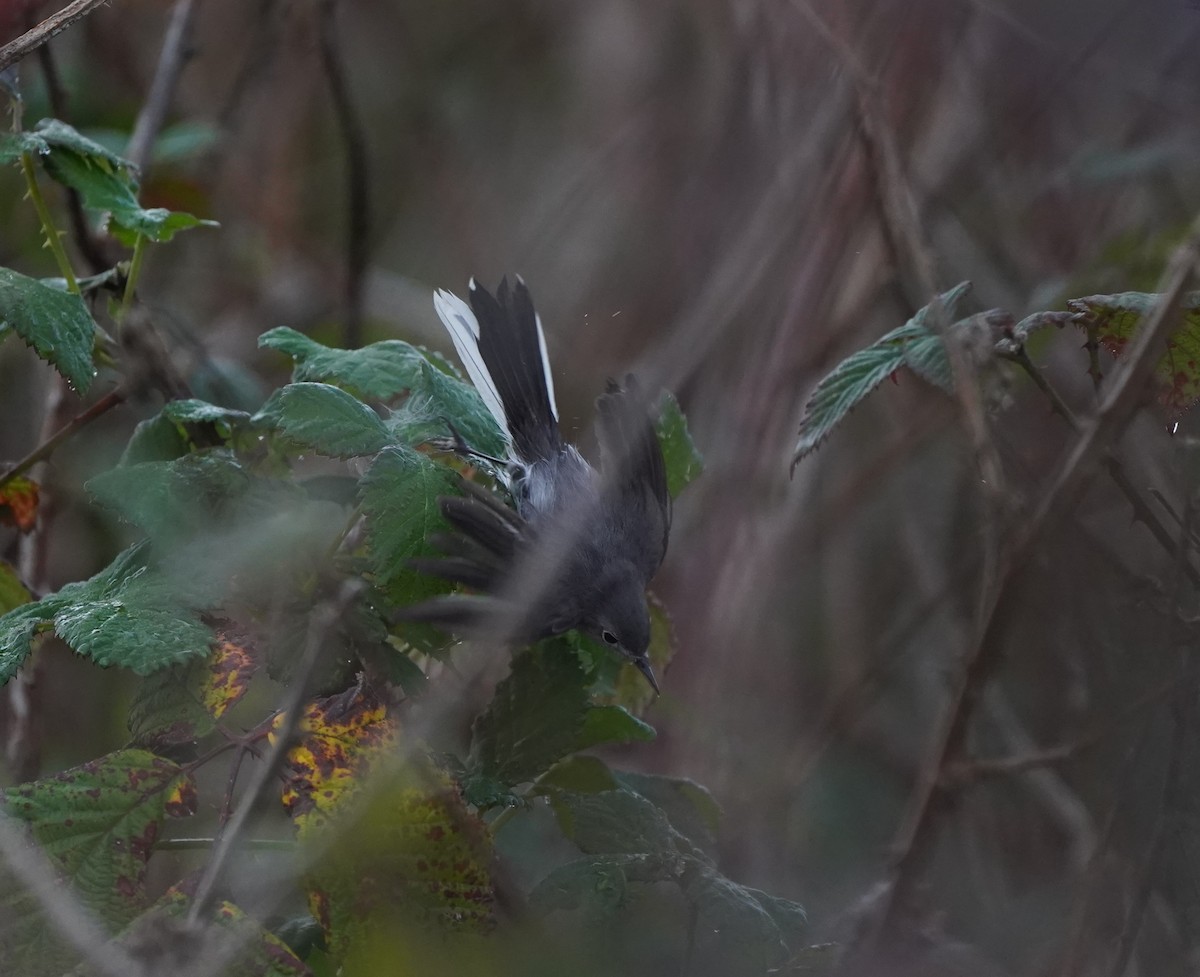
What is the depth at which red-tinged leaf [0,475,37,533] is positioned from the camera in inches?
Result: 62.3

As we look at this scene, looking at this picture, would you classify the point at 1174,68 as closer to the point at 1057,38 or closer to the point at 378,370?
the point at 1057,38

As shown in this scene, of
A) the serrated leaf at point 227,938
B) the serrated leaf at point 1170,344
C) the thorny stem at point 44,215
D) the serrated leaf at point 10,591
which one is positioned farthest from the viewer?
the serrated leaf at point 10,591

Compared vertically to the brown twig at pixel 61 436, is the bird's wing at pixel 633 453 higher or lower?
lower

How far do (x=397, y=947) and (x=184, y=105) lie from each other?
3317mm

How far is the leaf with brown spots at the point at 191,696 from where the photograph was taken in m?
1.06

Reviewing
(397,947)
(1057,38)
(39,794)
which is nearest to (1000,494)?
(397,947)

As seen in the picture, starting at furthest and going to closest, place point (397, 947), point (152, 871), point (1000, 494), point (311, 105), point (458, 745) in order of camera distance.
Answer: point (311, 105)
point (152, 871)
point (458, 745)
point (1000, 494)
point (397, 947)

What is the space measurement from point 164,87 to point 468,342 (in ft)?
2.73

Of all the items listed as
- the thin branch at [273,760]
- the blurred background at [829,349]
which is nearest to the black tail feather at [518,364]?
the blurred background at [829,349]

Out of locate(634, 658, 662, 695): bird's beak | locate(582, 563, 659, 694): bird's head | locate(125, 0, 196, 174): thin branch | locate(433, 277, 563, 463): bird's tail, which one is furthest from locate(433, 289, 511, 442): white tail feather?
locate(125, 0, 196, 174): thin branch

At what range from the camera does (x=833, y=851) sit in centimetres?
288

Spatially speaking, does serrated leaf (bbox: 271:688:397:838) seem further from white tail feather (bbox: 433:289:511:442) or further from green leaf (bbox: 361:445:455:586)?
white tail feather (bbox: 433:289:511:442)

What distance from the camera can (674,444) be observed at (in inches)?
58.7

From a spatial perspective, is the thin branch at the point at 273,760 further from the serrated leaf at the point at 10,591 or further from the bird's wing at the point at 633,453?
the serrated leaf at the point at 10,591
